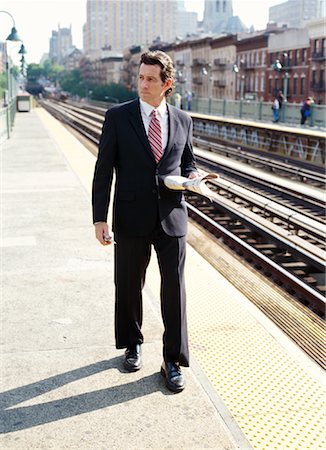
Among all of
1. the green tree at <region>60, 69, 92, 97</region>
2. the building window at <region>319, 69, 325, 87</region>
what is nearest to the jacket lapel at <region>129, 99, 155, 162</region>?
the building window at <region>319, 69, 325, 87</region>

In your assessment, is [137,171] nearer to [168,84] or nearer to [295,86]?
[168,84]

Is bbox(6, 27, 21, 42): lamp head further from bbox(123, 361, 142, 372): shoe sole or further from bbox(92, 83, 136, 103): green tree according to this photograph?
bbox(92, 83, 136, 103): green tree

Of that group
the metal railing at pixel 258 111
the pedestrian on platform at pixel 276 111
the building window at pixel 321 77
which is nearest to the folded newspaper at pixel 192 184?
the metal railing at pixel 258 111

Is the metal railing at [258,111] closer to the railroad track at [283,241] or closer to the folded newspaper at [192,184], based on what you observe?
the railroad track at [283,241]

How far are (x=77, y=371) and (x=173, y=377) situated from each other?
720 millimetres

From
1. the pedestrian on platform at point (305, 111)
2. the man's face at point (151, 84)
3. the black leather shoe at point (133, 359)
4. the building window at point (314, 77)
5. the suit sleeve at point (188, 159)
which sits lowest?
the black leather shoe at point (133, 359)

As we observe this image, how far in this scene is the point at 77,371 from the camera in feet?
15.1

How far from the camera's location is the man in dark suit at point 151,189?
13.9 feet

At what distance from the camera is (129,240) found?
438cm

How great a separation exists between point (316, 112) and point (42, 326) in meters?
24.5

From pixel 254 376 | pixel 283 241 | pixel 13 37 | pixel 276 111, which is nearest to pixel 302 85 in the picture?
pixel 276 111

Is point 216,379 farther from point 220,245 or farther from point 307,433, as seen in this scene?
point 220,245

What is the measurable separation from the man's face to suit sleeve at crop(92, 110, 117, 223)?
0.25 meters

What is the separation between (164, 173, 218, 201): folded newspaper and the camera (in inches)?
154
